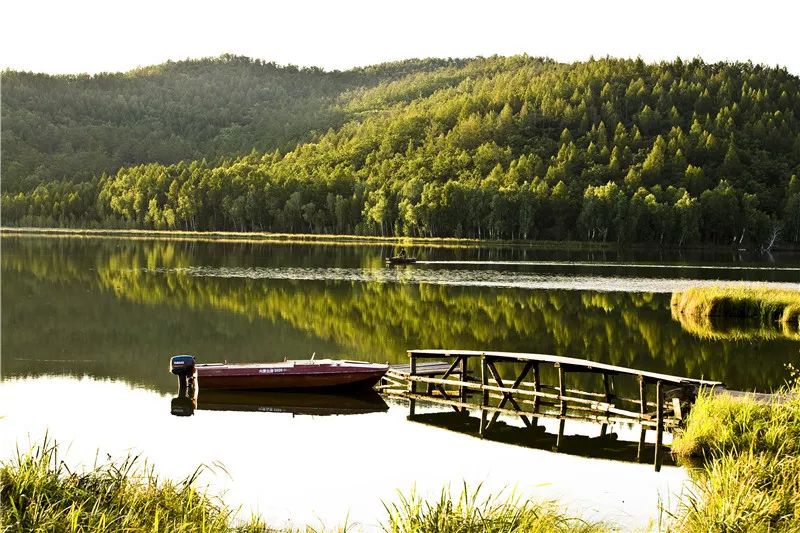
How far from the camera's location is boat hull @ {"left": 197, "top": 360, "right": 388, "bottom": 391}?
3000 cm

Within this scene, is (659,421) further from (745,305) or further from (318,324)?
(745,305)

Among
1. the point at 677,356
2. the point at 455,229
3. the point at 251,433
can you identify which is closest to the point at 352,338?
the point at 677,356

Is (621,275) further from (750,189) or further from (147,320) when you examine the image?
(750,189)

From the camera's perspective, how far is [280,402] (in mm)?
29125

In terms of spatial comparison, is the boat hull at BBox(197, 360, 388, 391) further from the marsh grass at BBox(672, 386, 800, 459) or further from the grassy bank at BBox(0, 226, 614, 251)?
the grassy bank at BBox(0, 226, 614, 251)

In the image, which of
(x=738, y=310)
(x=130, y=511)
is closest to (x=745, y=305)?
(x=738, y=310)

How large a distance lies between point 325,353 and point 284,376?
779 cm

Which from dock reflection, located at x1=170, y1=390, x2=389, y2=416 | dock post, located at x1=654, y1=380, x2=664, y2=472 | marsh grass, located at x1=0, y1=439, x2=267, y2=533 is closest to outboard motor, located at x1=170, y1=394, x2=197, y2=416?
dock reflection, located at x1=170, y1=390, x2=389, y2=416

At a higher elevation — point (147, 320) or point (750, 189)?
point (750, 189)

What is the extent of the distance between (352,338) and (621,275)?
4528cm

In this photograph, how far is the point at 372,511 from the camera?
18203mm

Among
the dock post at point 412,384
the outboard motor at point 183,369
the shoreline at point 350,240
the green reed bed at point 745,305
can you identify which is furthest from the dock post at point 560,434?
the shoreline at point 350,240

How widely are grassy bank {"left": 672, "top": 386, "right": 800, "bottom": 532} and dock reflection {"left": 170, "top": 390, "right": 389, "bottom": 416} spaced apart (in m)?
9.27

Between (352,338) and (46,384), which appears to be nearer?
(46,384)
